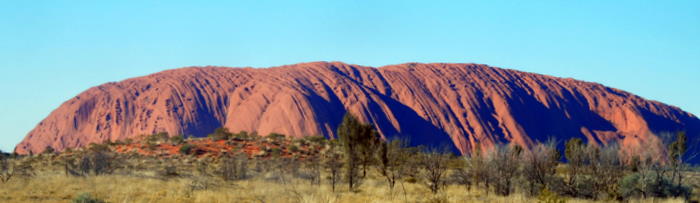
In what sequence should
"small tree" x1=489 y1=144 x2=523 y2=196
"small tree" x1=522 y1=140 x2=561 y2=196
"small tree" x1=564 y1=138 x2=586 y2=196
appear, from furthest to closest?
1. "small tree" x1=564 y1=138 x2=586 y2=196
2. "small tree" x1=522 y1=140 x2=561 y2=196
3. "small tree" x1=489 y1=144 x2=523 y2=196

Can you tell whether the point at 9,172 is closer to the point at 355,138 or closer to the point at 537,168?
the point at 355,138

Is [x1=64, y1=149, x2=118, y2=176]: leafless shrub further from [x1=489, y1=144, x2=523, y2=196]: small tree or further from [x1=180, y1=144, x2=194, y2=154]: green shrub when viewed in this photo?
[x1=489, y1=144, x2=523, y2=196]: small tree

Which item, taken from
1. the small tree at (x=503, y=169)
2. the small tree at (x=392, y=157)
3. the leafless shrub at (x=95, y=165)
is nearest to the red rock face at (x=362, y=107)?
the leafless shrub at (x=95, y=165)

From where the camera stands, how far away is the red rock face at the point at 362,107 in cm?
8394

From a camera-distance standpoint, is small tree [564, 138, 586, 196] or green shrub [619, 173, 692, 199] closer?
green shrub [619, 173, 692, 199]

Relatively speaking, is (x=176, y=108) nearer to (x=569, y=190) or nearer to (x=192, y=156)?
(x=192, y=156)

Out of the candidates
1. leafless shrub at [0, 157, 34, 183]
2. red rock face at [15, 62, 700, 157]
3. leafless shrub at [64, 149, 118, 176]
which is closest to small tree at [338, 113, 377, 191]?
leafless shrub at [64, 149, 118, 176]

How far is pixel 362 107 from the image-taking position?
86438 millimetres

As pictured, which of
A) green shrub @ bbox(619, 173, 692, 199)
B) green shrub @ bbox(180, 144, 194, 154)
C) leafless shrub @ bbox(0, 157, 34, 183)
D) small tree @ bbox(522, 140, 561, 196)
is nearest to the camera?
leafless shrub @ bbox(0, 157, 34, 183)

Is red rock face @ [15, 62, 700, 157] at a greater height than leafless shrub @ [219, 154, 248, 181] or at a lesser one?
greater

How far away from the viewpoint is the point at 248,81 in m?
99.1

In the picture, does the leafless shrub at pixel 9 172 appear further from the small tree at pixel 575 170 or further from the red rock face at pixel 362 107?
the red rock face at pixel 362 107

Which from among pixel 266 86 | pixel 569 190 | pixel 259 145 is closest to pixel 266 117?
pixel 266 86

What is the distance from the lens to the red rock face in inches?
3305
